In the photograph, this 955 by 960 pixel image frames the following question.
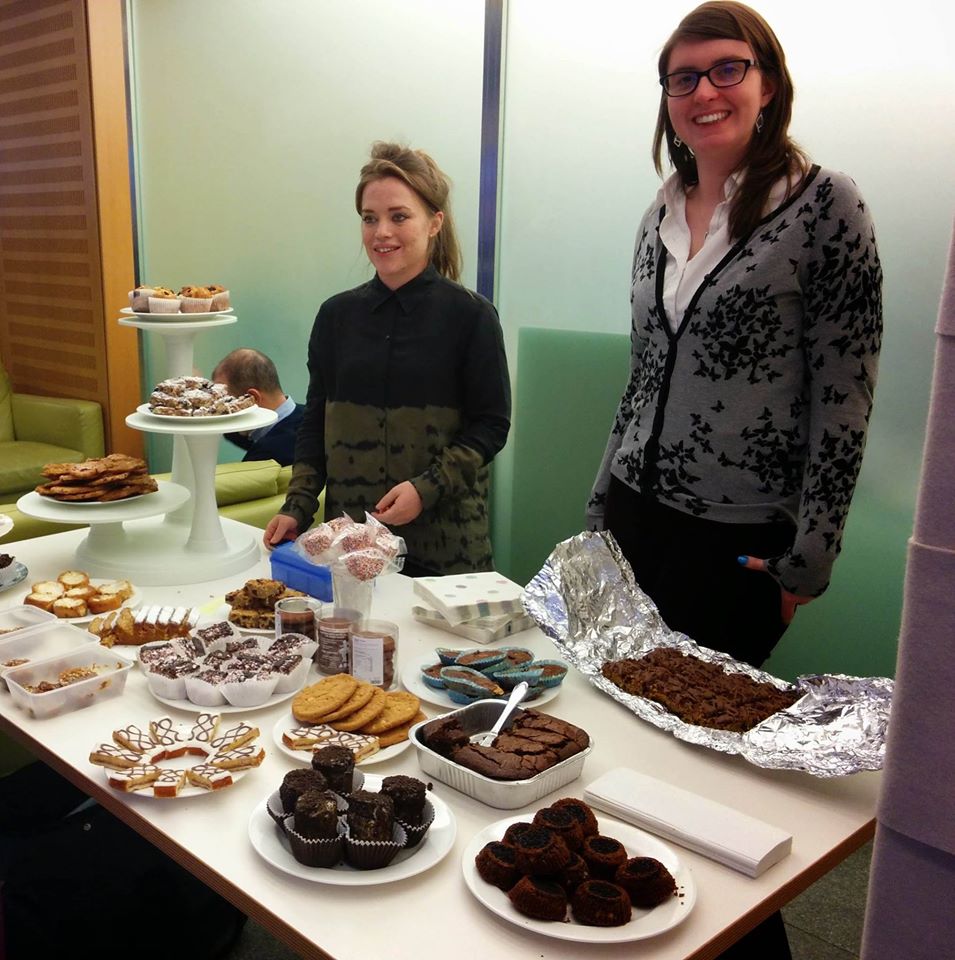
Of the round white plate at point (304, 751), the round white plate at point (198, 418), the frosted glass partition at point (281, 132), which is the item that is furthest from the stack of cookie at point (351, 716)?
the frosted glass partition at point (281, 132)

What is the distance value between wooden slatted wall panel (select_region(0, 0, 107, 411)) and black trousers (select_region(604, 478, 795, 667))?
4.18m

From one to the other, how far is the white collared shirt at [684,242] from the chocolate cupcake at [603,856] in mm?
1055

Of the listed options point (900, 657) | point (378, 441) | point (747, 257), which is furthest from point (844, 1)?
point (900, 657)

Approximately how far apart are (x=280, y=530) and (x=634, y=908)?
144 centimetres

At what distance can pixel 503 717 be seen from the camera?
4.94 feet

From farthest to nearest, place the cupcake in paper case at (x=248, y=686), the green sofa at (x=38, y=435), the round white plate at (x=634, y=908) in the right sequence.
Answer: the green sofa at (x=38, y=435), the cupcake in paper case at (x=248, y=686), the round white plate at (x=634, y=908)

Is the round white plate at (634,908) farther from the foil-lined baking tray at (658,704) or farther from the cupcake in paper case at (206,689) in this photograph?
the cupcake in paper case at (206,689)

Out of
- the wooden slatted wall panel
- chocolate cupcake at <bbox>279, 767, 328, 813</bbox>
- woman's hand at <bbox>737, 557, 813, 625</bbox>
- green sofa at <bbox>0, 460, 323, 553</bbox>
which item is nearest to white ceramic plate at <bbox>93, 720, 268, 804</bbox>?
chocolate cupcake at <bbox>279, 767, 328, 813</bbox>

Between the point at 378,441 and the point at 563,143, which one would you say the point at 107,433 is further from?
the point at 378,441

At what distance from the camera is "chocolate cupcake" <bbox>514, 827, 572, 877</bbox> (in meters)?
1.16

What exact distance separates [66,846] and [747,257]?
1.71m

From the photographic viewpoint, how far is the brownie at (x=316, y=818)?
48.0 inches

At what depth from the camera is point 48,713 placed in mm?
1624

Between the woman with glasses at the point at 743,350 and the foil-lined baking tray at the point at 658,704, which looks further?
the woman with glasses at the point at 743,350
